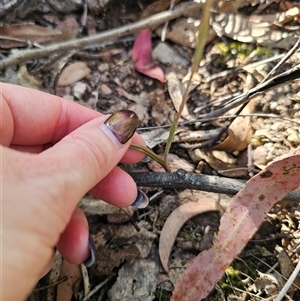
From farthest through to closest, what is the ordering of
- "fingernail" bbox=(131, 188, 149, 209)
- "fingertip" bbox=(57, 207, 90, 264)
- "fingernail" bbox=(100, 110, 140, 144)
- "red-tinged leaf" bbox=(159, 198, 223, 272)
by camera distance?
1. "red-tinged leaf" bbox=(159, 198, 223, 272)
2. "fingernail" bbox=(131, 188, 149, 209)
3. "fingertip" bbox=(57, 207, 90, 264)
4. "fingernail" bbox=(100, 110, 140, 144)

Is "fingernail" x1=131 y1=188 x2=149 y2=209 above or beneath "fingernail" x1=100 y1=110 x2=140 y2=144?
beneath

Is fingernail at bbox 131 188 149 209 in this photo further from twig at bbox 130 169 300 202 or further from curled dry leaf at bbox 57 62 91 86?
curled dry leaf at bbox 57 62 91 86

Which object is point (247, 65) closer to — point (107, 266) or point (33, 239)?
point (107, 266)

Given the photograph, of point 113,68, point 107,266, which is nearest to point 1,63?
point 113,68

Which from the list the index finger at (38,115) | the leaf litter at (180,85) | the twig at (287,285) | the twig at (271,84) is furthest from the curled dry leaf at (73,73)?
the twig at (287,285)

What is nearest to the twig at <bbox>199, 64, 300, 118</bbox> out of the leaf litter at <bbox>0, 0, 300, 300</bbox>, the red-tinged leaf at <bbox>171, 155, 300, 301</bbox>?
the leaf litter at <bbox>0, 0, 300, 300</bbox>

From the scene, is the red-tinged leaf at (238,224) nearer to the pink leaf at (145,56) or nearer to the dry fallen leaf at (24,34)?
the pink leaf at (145,56)
